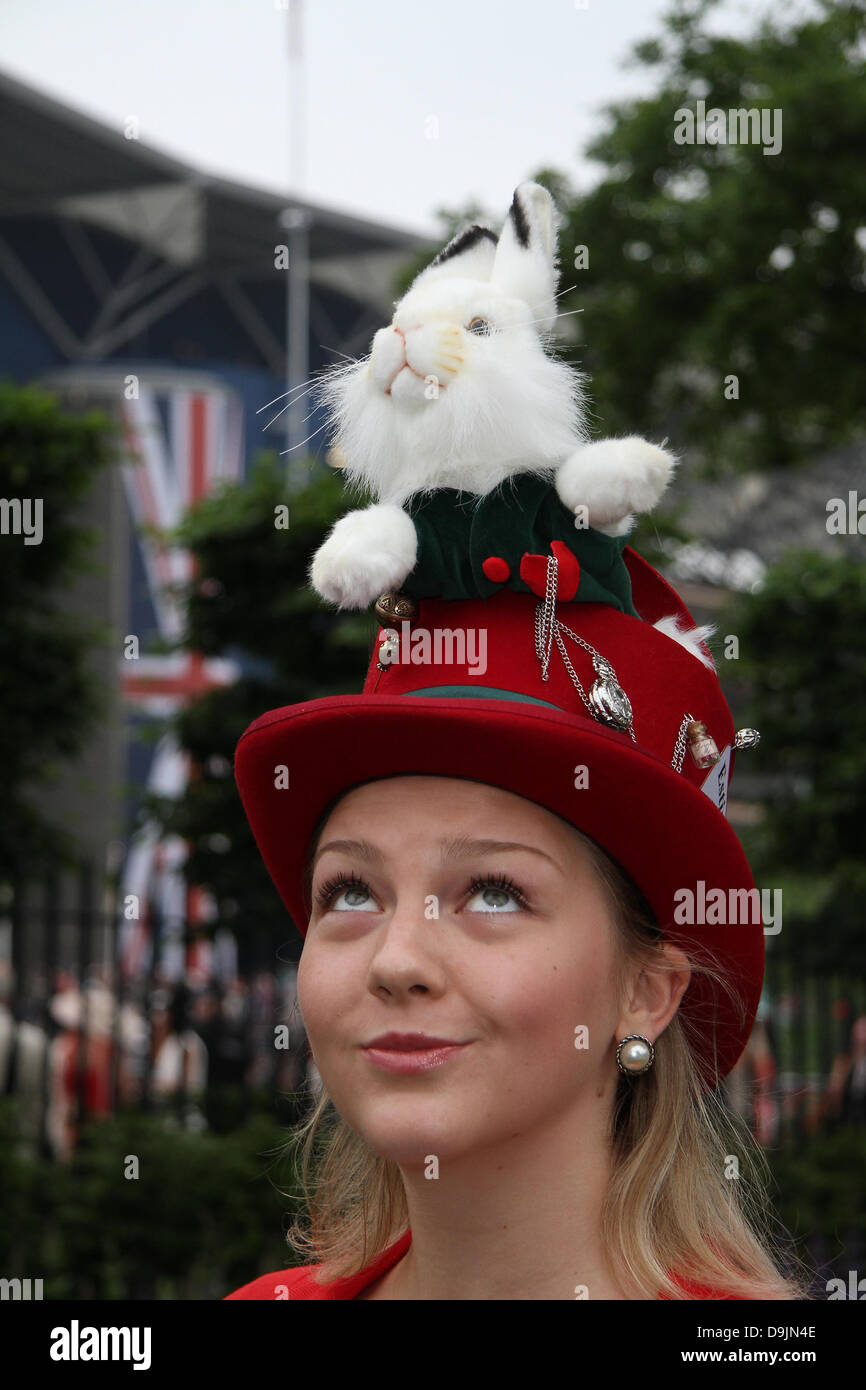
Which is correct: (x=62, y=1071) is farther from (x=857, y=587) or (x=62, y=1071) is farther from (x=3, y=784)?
(x=857, y=587)

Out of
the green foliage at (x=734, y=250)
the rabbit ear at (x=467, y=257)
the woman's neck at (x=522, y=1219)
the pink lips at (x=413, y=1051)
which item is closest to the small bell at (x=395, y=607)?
the rabbit ear at (x=467, y=257)

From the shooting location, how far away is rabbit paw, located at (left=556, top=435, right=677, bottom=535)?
205 centimetres

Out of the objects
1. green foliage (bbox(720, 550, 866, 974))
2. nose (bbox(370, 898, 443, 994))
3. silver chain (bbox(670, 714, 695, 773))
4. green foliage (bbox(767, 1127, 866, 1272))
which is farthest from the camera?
green foliage (bbox(720, 550, 866, 974))

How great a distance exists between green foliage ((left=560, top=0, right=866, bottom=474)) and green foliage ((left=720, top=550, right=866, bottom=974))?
3457 millimetres

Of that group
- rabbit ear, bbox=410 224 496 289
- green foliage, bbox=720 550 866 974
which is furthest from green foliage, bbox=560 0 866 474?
rabbit ear, bbox=410 224 496 289

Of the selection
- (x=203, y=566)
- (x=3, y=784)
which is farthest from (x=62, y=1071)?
(x=203, y=566)

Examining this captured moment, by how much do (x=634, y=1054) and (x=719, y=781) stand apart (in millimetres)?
433

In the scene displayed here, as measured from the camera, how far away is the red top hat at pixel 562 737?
80.3 inches

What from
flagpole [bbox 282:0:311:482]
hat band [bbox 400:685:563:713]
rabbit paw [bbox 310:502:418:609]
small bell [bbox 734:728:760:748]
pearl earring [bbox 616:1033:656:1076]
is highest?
flagpole [bbox 282:0:311:482]

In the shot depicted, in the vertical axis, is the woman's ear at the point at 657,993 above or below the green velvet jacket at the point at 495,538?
below

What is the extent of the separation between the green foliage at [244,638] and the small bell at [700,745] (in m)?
5.93

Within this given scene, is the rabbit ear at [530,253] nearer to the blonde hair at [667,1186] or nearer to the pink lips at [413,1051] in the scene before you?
the blonde hair at [667,1186]

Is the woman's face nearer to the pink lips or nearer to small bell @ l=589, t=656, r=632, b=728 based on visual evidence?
the pink lips
